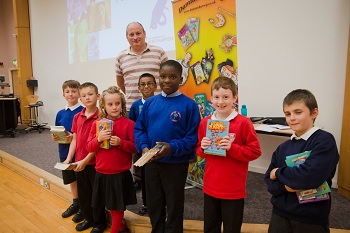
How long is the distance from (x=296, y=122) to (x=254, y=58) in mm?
2264

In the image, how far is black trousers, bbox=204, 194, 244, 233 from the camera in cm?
166

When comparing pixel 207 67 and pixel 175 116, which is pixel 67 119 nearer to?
pixel 175 116

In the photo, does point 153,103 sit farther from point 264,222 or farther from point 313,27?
point 313,27

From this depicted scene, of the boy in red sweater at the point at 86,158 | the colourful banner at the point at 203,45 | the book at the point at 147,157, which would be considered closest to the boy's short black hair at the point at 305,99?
the book at the point at 147,157

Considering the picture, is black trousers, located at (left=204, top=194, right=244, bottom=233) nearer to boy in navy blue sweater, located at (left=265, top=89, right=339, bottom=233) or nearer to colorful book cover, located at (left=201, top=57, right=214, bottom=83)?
boy in navy blue sweater, located at (left=265, top=89, right=339, bottom=233)

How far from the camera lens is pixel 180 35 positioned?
9.68 ft

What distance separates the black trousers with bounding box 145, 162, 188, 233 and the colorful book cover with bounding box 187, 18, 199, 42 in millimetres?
1460

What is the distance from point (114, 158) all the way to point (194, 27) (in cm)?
156

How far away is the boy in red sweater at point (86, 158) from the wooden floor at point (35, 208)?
129 millimetres

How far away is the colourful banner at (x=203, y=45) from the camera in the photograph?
2.55 metres

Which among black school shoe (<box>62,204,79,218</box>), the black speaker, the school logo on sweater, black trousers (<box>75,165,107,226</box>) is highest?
the black speaker

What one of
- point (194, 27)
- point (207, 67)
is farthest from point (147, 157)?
point (194, 27)

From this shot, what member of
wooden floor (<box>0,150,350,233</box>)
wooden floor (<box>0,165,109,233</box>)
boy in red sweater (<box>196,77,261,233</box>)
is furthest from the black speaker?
boy in red sweater (<box>196,77,261,233</box>)

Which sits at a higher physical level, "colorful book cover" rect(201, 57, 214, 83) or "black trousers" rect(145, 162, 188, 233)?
"colorful book cover" rect(201, 57, 214, 83)
